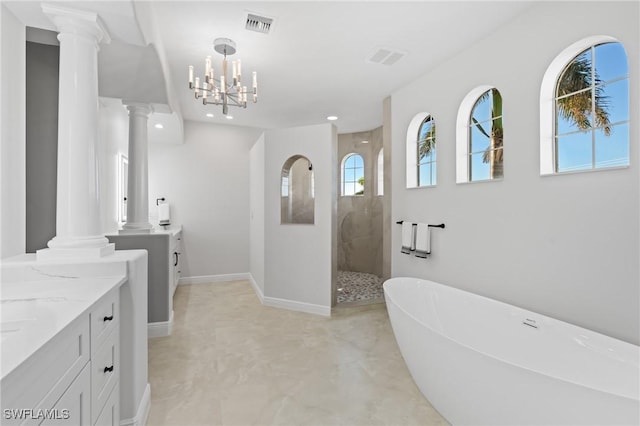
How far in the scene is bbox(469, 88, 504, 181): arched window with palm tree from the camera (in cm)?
285

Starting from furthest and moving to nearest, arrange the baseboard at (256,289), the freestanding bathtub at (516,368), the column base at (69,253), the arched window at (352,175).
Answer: the arched window at (352,175), the baseboard at (256,289), the column base at (69,253), the freestanding bathtub at (516,368)

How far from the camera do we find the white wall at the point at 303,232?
12.3 ft

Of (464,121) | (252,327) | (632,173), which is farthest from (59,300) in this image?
(464,121)

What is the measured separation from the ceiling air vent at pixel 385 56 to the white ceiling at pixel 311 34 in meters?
0.06

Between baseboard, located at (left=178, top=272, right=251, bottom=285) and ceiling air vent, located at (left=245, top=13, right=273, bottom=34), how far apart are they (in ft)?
13.0

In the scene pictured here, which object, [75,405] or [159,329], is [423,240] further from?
[75,405]

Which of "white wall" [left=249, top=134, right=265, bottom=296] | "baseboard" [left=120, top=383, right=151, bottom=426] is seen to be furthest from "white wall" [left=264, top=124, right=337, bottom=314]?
"baseboard" [left=120, top=383, right=151, bottom=426]

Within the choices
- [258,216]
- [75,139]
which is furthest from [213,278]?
[75,139]

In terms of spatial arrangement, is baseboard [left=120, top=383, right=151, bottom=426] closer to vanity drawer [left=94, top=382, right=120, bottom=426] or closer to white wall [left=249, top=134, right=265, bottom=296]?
vanity drawer [left=94, top=382, right=120, bottom=426]

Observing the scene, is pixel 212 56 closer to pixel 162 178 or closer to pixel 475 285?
pixel 162 178

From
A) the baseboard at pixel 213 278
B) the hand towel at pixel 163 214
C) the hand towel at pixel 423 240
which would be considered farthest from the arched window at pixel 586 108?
the hand towel at pixel 163 214

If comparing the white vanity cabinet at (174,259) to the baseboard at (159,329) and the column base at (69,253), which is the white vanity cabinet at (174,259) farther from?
the column base at (69,253)

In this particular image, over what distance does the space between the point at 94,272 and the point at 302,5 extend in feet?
7.18

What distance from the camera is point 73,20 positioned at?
167 centimetres
